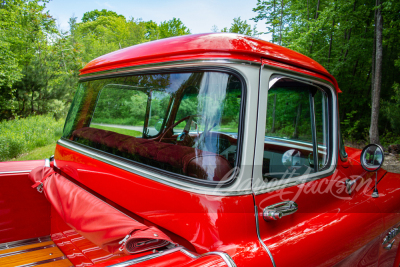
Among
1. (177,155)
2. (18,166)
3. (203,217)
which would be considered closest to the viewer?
(203,217)

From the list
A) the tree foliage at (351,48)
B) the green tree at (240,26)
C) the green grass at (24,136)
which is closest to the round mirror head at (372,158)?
the green grass at (24,136)

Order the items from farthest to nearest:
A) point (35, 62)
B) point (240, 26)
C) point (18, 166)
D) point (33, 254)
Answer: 1. point (240, 26)
2. point (35, 62)
3. point (18, 166)
4. point (33, 254)

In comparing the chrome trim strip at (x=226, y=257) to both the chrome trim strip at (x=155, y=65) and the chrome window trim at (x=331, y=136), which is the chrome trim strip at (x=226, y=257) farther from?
the chrome trim strip at (x=155, y=65)

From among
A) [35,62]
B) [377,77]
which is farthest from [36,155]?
[377,77]

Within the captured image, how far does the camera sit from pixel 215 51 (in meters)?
1.29

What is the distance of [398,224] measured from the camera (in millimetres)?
2051

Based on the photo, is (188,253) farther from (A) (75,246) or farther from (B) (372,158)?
(B) (372,158)

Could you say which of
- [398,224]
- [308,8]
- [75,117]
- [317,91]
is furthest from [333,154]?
[308,8]

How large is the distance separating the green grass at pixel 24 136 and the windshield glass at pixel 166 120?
29.3 feet

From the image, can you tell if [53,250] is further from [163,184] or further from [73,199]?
[163,184]

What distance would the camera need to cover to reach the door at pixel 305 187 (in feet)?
4.25

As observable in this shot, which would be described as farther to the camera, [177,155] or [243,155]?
[177,155]

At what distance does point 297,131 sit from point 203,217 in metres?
1.04

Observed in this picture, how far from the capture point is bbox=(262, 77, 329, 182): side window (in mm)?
1661
